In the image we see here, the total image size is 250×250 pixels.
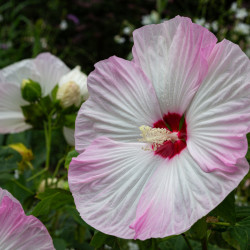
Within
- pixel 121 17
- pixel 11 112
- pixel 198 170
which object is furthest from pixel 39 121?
pixel 121 17

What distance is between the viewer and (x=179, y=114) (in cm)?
68

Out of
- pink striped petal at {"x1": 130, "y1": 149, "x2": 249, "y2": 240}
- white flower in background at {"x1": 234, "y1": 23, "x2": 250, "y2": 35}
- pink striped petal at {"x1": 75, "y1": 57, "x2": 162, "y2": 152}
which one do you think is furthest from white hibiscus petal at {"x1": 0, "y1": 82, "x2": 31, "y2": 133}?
white flower in background at {"x1": 234, "y1": 23, "x2": 250, "y2": 35}

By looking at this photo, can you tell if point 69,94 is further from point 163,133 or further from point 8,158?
point 163,133

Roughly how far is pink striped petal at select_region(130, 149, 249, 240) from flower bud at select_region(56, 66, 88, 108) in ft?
1.36

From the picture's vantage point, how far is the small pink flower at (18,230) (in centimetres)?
63

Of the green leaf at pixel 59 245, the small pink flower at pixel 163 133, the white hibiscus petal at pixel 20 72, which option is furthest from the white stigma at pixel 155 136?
the white hibiscus petal at pixel 20 72

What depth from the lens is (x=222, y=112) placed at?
59 cm

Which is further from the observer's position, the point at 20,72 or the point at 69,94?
the point at 20,72

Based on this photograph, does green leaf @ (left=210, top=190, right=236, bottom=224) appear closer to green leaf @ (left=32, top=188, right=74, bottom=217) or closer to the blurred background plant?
the blurred background plant

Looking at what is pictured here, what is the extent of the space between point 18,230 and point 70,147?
52 cm

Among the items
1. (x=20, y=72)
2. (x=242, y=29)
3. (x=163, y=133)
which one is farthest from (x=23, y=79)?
(x=242, y=29)

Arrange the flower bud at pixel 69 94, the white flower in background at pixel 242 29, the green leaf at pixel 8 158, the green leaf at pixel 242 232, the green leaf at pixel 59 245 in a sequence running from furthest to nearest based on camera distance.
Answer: the white flower in background at pixel 242 29 < the green leaf at pixel 8 158 < the flower bud at pixel 69 94 < the green leaf at pixel 59 245 < the green leaf at pixel 242 232

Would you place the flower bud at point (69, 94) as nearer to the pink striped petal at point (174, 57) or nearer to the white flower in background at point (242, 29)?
the pink striped petal at point (174, 57)

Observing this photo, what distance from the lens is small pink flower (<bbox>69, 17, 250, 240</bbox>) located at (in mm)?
558
